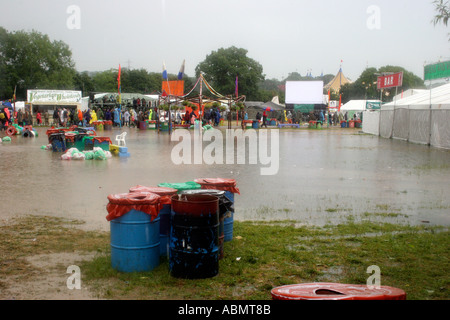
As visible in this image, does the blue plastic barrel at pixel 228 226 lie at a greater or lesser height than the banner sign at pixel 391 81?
lesser

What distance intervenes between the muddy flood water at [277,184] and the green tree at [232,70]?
83152 millimetres

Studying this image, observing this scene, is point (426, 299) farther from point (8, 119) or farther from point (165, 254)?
point (8, 119)

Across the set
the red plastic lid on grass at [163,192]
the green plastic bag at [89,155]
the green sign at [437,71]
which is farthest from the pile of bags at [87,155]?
the green sign at [437,71]

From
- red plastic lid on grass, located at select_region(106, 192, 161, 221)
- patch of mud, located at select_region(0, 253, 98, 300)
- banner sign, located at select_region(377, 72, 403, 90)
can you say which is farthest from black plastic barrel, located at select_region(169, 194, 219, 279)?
banner sign, located at select_region(377, 72, 403, 90)

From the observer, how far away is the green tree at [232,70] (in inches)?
3986

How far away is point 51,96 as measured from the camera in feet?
165

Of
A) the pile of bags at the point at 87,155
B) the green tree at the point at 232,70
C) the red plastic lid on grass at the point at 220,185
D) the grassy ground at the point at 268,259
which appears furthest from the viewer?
the green tree at the point at 232,70

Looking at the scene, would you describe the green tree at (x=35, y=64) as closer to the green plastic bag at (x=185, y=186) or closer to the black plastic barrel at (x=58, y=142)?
the black plastic barrel at (x=58, y=142)

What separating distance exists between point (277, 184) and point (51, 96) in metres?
43.3

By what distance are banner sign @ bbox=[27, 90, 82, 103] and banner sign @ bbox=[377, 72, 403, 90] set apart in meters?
31.1

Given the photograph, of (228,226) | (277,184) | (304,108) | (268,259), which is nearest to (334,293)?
(268,259)

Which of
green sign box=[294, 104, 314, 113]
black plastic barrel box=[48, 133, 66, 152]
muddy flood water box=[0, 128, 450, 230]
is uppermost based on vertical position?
green sign box=[294, 104, 314, 113]

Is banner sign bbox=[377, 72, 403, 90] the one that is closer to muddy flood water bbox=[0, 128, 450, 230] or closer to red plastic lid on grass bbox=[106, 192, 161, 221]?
muddy flood water bbox=[0, 128, 450, 230]

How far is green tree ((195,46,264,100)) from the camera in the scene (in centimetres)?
10125
